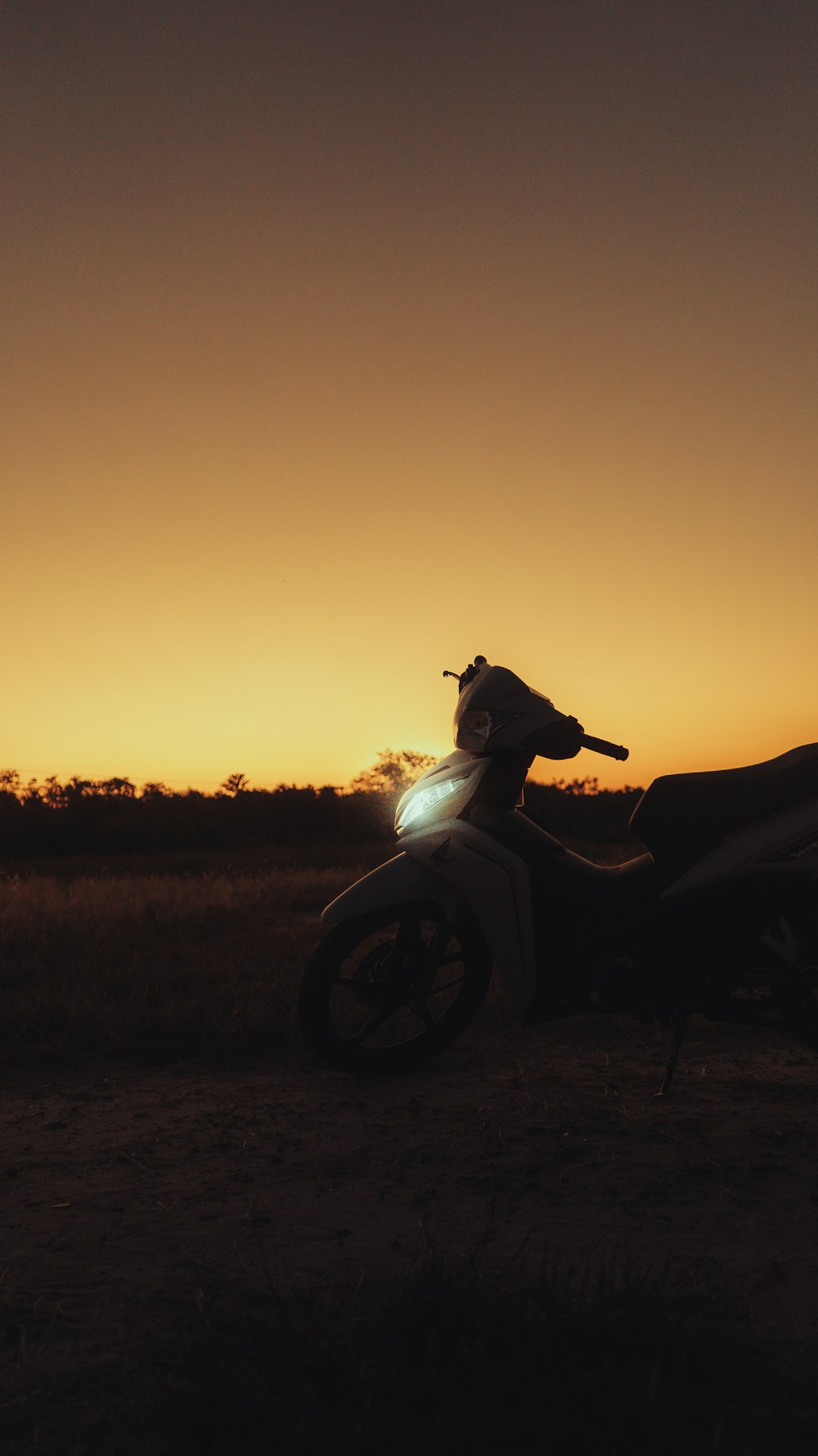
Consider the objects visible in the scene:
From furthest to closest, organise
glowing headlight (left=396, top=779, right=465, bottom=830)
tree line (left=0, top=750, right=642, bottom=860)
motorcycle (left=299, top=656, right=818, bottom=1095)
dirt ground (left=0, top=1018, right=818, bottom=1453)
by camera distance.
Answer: tree line (left=0, top=750, right=642, bottom=860) → glowing headlight (left=396, top=779, right=465, bottom=830) → motorcycle (left=299, top=656, right=818, bottom=1095) → dirt ground (left=0, top=1018, right=818, bottom=1453)

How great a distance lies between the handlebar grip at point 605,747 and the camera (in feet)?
12.8

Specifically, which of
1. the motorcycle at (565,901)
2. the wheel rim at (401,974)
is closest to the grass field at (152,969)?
the wheel rim at (401,974)

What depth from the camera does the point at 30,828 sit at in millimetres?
35344

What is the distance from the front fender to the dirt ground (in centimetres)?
68

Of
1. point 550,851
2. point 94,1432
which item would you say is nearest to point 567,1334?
point 94,1432

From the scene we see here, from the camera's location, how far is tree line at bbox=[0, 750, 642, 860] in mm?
34812

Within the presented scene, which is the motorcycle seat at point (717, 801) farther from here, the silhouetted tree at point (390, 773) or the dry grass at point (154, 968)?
the silhouetted tree at point (390, 773)

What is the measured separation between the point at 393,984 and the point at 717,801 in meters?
1.47

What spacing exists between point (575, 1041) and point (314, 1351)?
9.70 feet

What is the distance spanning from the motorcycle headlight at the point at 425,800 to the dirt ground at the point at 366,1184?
40.8 inches

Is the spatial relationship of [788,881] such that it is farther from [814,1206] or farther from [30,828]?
[30,828]

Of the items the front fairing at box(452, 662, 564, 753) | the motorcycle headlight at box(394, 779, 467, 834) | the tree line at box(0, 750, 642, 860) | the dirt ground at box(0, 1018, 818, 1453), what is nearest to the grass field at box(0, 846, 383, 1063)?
the dirt ground at box(0, 1018, 818, 1453)

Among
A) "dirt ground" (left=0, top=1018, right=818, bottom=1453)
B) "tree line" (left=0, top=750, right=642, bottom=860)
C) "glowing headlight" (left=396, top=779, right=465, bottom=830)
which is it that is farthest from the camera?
"tree line" (left=0, top=750, right=642, bottom=860)

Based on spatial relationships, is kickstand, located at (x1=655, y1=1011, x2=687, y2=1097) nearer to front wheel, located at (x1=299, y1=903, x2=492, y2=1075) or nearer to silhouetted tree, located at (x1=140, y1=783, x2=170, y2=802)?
front wheel, located at (x1=299, y1=903, x2=492, y2=1075)
